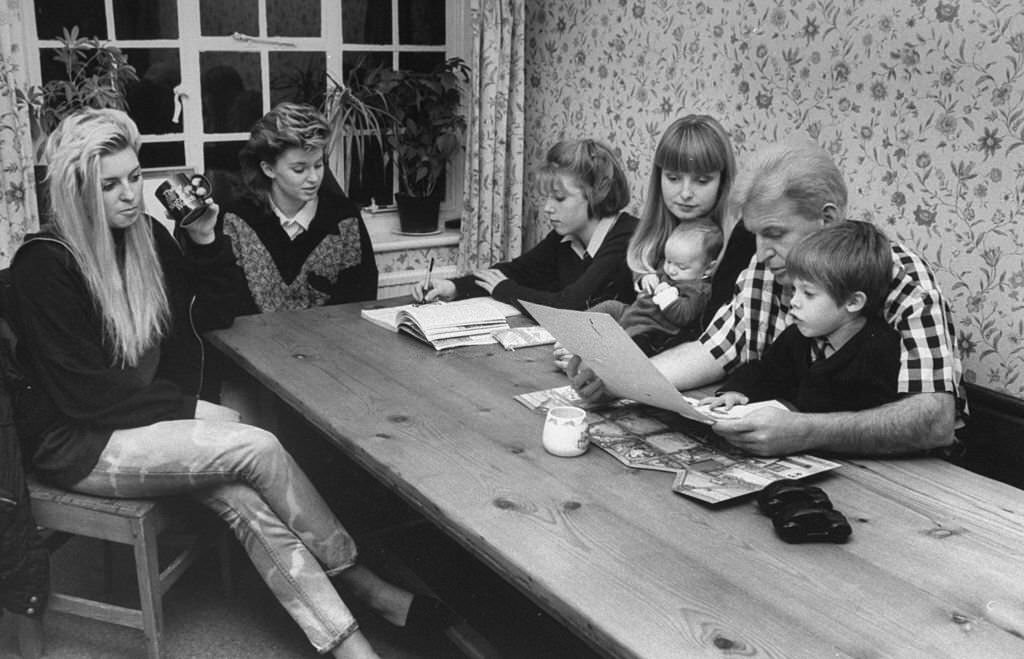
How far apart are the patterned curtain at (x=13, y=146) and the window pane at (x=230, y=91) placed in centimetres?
77

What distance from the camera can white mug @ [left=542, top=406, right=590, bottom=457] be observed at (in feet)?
5.17

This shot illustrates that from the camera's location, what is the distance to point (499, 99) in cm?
372

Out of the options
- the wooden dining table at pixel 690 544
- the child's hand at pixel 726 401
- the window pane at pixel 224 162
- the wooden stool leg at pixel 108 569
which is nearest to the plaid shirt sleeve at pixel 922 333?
the wooden dining table at pixel 690 544

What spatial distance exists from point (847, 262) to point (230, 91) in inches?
107

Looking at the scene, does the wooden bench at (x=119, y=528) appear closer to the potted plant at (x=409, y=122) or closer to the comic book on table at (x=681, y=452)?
the comic book on table at (x=681, y=452)

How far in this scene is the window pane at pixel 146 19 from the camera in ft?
10.9

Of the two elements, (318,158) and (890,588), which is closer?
(890,588)

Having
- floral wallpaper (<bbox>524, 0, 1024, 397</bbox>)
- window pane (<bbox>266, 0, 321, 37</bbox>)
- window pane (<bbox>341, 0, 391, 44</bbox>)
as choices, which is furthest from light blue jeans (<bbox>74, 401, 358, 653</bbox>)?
window pane (<bbox>341, 0, 391, 44</bbox>)

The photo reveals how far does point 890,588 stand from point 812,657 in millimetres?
207

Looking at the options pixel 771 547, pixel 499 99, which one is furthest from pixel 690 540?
pixel 499 99

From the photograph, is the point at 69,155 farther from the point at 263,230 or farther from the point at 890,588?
the point at 890,588

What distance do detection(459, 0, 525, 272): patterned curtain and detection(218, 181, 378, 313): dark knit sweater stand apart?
87 cm

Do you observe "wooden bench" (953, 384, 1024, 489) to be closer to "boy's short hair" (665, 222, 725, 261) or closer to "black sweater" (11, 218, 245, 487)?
"boy's short hair" (665, 222, 725, 261)

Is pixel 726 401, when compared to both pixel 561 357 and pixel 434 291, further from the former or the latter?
pixel 434 291
